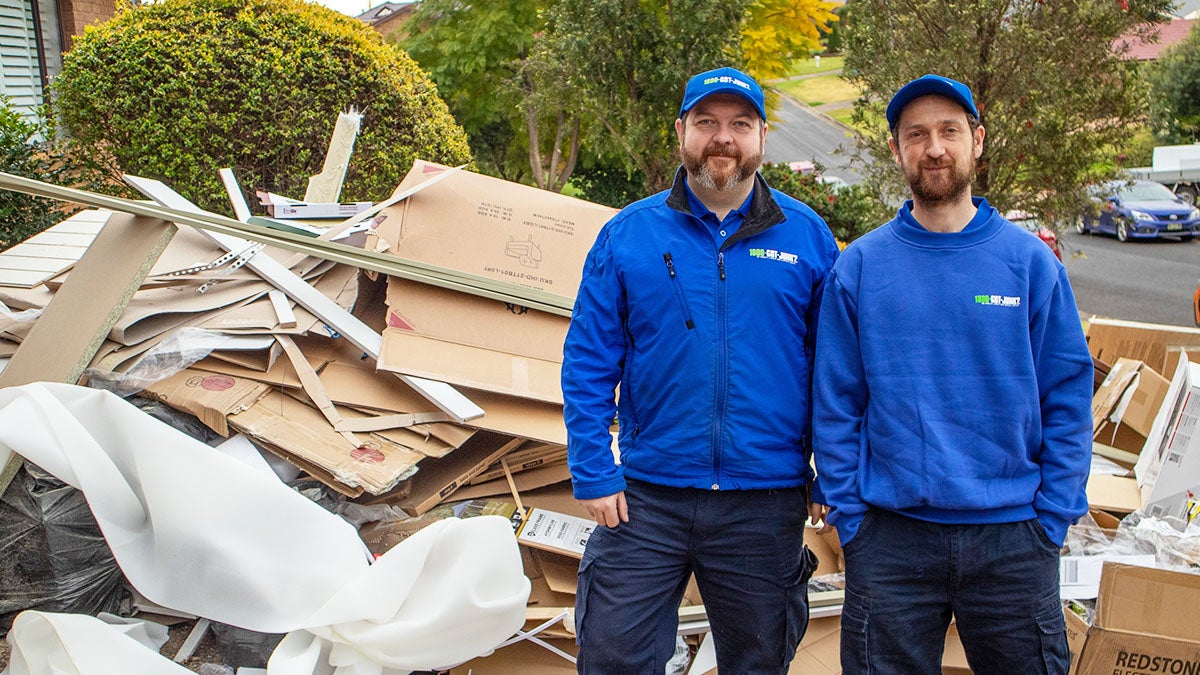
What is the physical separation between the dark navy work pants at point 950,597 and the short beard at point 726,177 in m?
0.90

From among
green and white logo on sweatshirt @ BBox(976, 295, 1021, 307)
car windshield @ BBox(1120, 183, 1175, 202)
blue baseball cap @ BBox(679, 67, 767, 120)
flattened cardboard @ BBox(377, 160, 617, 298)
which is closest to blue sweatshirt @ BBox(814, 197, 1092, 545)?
green and white logo on sweatshirt @ BBox(976, 295, 1021, 307)

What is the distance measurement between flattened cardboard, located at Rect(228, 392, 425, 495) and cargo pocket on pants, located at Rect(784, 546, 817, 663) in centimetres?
143

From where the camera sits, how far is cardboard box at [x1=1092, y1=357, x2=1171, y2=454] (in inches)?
161

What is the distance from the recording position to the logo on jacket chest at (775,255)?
252cm

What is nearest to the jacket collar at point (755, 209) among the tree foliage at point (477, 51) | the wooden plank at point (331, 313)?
the wooden plank at point (331, 313)

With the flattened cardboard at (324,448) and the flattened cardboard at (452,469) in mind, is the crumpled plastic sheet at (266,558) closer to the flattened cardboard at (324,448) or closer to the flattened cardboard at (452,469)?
the flattened cardboard at (324,448)

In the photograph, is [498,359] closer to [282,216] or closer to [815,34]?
[282,216]

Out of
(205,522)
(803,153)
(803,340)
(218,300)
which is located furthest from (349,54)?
(803,153)

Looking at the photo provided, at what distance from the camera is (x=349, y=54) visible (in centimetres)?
673

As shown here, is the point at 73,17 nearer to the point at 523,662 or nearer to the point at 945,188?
the point at 523,662

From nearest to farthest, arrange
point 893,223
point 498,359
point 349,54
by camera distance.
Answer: point 893,223 → point 498,359 → point 349,54

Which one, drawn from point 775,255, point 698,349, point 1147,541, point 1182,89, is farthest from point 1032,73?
point 1182,89

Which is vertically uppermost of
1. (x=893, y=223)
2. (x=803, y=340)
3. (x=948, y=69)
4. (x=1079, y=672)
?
(x=948, y=69)

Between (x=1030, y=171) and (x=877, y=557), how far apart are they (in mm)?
5819
